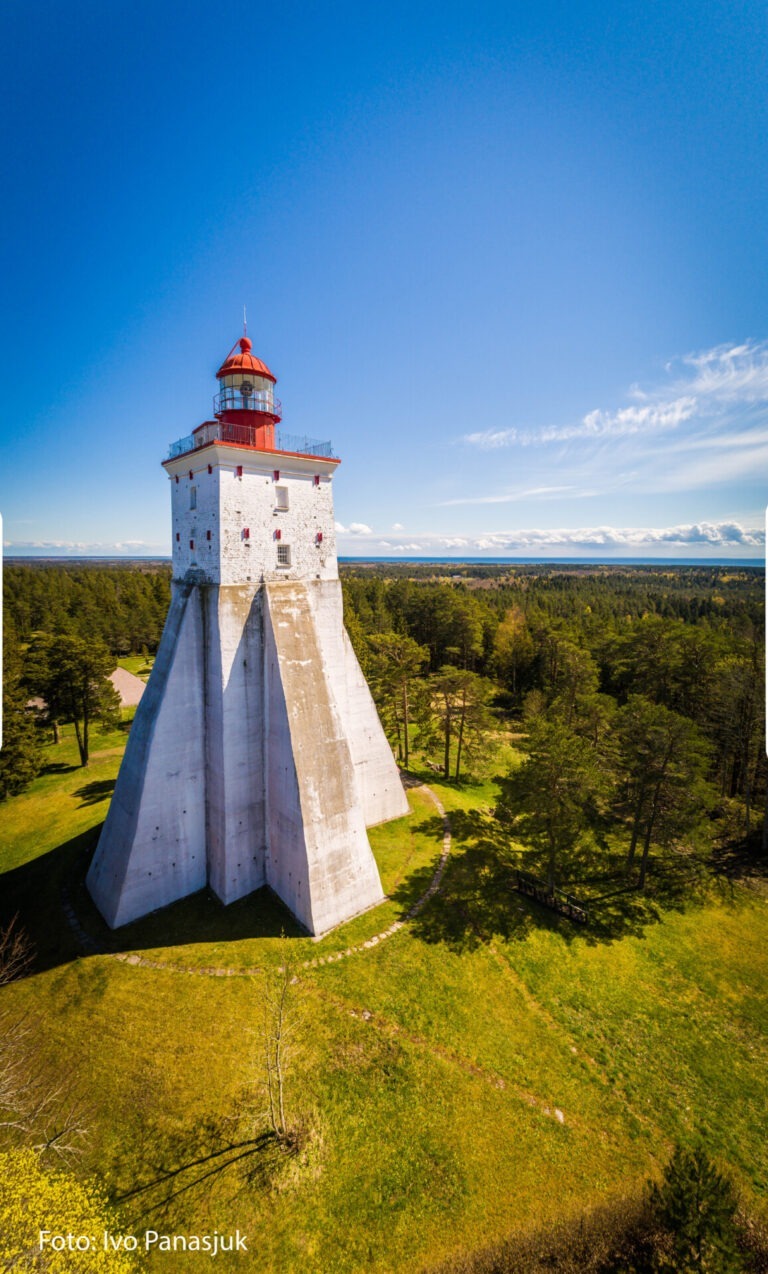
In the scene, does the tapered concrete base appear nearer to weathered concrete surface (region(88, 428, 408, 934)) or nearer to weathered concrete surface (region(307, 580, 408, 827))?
weathered concrete surface (region(88, 428, 408, 934))

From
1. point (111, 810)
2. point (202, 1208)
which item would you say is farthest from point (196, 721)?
point (202, 1208)

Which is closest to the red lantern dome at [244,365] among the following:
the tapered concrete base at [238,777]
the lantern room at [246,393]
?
the lantern room at [246,393]

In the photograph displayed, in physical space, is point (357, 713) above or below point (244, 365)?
below

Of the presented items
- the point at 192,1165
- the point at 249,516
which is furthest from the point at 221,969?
the point at 249,516

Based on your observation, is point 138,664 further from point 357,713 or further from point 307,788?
point 307,788

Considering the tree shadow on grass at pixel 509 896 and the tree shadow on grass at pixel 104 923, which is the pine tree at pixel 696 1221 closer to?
the tree shadow on grass at pixel 509 896

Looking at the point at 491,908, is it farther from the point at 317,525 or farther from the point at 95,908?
the point at 317,525
